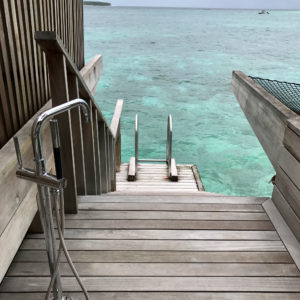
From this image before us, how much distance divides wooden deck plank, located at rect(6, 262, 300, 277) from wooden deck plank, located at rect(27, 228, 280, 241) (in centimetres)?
22

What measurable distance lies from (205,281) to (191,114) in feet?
39.3

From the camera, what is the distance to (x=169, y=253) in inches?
A: 71.3

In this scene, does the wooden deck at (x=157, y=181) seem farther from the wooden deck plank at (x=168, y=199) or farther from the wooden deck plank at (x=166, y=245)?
the wooden deck plank at (x=166, y=245)

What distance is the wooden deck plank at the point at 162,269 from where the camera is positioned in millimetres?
1651

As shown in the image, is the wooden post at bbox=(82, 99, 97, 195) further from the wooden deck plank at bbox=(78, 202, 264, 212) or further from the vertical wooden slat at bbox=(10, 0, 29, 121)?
the vertical wooden slat at bbox=(10, 0, 29, 121)

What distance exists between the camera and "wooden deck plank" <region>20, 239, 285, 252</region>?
183 centimetres

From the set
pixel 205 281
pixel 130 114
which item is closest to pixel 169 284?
pixel 205 281

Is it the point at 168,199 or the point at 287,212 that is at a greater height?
the point at 287,212

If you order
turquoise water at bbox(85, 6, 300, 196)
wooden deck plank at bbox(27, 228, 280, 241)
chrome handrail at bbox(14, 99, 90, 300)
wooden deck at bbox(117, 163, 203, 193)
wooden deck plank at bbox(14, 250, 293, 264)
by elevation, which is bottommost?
turquoise water at bbox(85, 6, 300, 196)

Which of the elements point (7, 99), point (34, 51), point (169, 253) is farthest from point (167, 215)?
point (34, 51)

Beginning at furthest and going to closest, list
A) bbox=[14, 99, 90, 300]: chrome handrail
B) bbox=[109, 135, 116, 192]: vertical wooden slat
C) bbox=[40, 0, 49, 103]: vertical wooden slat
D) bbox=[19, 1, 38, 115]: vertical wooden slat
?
bbox=[109, 135, 116, 192]: vertical wooden slat → bbox=[40, 0, 49, 103]: vertical wooden slat → bbox=[19, 1, 38, 115]: vertical wooden slat → bbox=[14, 99, 90, 300]: chrome handrail

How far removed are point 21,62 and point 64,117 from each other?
471mm

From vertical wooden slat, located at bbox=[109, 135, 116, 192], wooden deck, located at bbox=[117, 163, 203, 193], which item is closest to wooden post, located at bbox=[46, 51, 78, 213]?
vertical wooden slat, located at bbox=[109, 135, 116, 192]

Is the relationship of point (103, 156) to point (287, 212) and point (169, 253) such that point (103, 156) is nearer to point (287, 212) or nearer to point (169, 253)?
point (169, 253)
